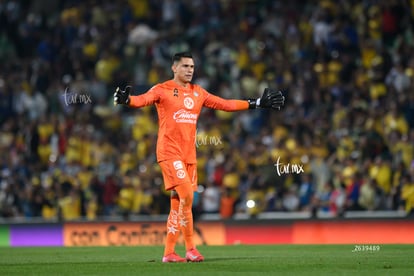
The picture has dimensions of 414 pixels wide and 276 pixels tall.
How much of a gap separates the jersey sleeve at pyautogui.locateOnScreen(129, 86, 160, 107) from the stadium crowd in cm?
691

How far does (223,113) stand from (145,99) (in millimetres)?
11969

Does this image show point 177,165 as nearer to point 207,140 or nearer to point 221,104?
point 221,104

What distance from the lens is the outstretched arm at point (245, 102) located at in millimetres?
14289

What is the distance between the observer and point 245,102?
14.4m

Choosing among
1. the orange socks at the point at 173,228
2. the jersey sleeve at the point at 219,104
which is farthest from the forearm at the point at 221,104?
the orange socks at the point at 173,228

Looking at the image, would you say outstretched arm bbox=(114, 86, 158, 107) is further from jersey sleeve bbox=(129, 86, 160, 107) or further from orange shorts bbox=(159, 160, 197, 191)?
orange shorts bbox=(159, 160, 197, 191)

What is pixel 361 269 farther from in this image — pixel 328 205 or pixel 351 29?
pixel 351 29

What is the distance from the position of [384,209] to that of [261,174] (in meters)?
2.65

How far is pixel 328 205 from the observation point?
21.4 meters

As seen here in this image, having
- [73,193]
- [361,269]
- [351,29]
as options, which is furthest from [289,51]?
[361,269]

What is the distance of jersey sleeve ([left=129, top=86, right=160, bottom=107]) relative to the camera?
13312mm

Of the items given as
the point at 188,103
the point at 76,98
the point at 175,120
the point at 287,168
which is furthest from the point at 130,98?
→ the point at 287,168

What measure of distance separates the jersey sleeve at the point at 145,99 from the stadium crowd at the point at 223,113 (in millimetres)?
6906

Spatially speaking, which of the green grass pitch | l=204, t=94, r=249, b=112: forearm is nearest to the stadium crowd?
the green grass pitch
